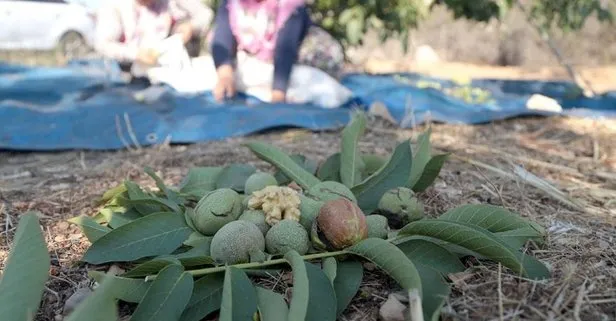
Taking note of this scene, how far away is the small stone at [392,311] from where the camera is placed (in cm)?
94

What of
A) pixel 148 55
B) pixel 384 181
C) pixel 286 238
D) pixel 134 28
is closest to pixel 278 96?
pixel 148 55

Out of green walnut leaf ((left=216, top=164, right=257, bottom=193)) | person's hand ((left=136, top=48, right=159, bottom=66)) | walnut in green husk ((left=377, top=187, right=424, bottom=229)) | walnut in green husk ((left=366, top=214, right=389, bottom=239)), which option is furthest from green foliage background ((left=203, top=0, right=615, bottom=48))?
walnut in green husk ((left=366, top=214, right=389, bottom=239))

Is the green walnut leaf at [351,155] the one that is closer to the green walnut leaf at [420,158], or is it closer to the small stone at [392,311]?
the green walnut leaf at [420,158]

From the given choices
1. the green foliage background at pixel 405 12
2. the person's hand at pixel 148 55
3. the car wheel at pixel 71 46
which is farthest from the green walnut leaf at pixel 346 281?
the car wheel at pixel 71 46

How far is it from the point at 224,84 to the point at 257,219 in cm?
231

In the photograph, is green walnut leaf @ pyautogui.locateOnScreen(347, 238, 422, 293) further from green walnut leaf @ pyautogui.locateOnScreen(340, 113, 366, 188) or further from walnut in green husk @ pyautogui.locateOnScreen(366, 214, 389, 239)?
green walnut leaf @ pyautogui.locateOnScreen(340, 113, 366, 188)

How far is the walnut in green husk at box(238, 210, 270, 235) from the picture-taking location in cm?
114

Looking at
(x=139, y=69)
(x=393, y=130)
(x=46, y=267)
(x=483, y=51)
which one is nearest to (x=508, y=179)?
(x=393, y=130)

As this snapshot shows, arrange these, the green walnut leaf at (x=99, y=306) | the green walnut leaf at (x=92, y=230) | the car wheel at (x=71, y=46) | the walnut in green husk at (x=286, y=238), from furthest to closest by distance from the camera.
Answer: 1. the car wheel at (x=71, y=46)
2. the green walnut leaf at (x=92, y=230)
3. the walnut in green husk at (x=286, y=238)
4. the green walnut leaf at (x=99, y=306)

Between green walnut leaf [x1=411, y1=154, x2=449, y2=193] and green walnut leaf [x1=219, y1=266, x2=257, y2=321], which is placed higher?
green walnut leaf [x1=411, y1=154, x2=449, y2=193]

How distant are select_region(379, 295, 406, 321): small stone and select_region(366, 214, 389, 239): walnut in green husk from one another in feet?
0.61

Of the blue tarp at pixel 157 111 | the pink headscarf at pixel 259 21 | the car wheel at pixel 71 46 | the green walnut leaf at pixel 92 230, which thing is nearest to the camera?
the green walnut leaf at pixel 92 230

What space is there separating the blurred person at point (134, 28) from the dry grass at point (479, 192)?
1338 mm

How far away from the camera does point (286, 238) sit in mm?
1075
